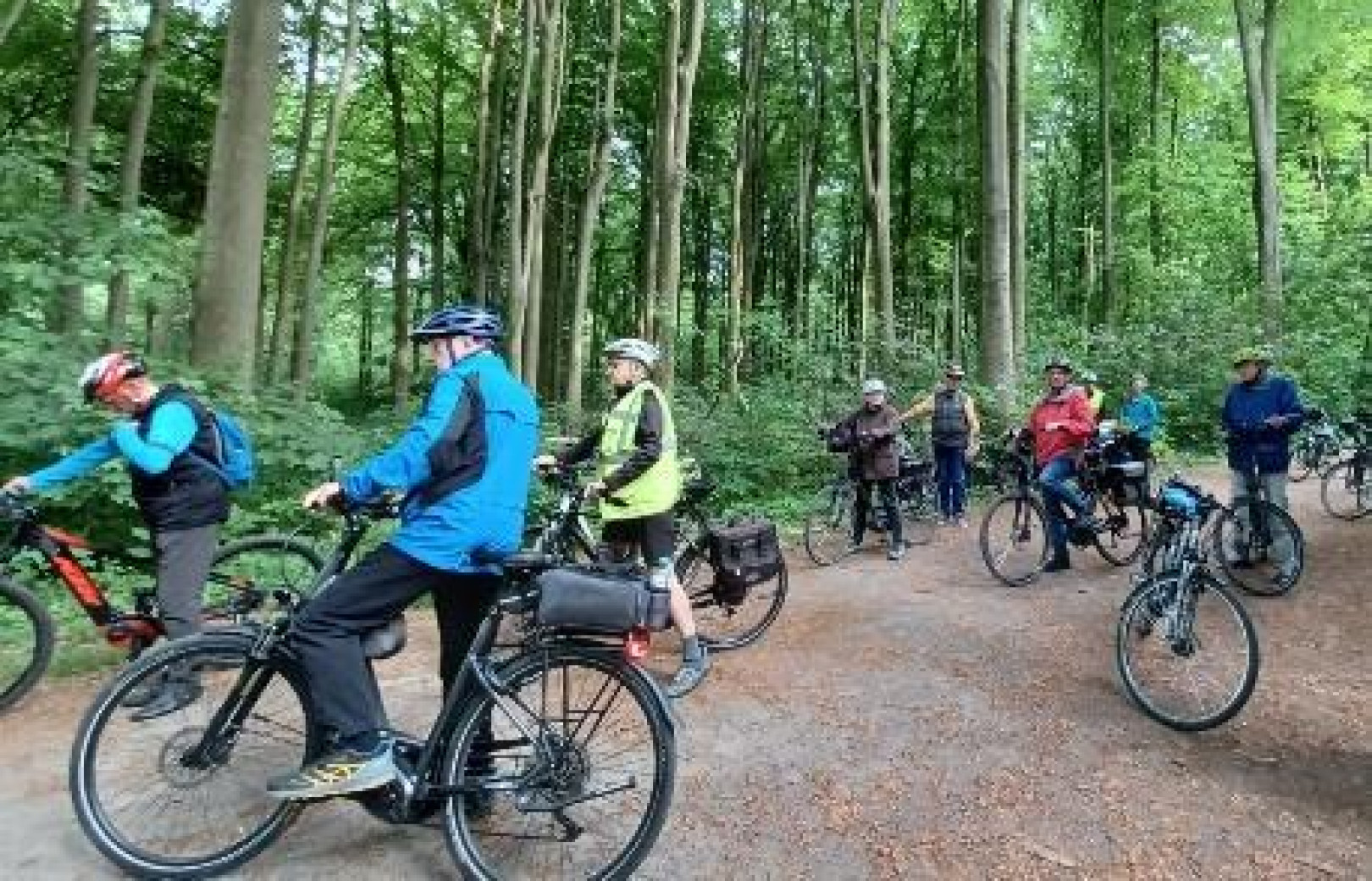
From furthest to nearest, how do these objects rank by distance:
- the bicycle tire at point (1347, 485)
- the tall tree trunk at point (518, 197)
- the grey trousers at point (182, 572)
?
1. the tall tree trunk at point (518, 197)
2. the bicycle tire at point (1347, 485)
3. the grey trousers at point (182, 572)

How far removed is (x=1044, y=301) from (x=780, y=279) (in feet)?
34.8

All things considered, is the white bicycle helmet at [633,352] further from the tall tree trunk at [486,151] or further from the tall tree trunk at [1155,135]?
the tall tree trunk at [1155,135]

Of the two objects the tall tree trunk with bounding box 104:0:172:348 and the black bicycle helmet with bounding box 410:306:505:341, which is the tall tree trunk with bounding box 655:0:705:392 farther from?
the black bicycle helmet with bounding box 410:306:505:341

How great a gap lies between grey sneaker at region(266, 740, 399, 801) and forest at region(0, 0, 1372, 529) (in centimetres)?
609

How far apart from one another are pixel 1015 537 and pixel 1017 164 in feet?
38.7

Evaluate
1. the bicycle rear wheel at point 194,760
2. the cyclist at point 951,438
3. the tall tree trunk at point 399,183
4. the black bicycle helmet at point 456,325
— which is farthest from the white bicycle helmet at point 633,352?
the tall tree trunk at point 399,183

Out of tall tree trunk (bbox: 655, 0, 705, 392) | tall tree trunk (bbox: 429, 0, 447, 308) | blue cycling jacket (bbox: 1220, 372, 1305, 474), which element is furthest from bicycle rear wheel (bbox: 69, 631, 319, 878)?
tall tree trunk (bbox: 429, 0, 447, 308)

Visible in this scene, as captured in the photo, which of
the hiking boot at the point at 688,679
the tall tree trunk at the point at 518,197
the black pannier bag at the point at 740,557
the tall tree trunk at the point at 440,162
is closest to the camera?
the hiking boot at the point at 688,679

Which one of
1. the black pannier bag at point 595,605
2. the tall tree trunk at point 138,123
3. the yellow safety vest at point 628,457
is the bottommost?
the black pannier bag at point 595,605

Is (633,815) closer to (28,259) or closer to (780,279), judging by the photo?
(28,259)

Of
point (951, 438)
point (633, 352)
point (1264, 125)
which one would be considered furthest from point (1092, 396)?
point (1264, 125)

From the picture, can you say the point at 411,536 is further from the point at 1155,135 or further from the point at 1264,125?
the point at 1155,135

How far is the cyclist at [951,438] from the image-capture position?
12906 mm

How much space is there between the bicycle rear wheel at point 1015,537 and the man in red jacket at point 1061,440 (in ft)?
1.15
